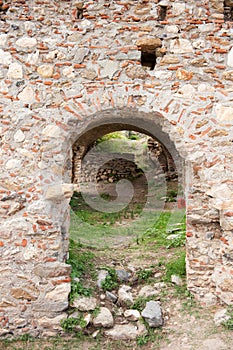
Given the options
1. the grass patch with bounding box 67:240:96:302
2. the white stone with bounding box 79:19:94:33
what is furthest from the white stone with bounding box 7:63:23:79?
the grass patch with bounding box 67:240:96:302

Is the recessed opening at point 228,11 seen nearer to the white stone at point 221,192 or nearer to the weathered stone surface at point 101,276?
the white stone at point 221,192

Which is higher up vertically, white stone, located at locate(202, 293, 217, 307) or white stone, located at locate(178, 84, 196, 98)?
white stone, located at locate(178, 84, 196, 98)

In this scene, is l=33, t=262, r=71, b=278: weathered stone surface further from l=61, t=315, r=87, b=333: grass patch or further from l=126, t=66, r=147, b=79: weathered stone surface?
l=126, t=66, r=147, b=79: weathered stone surface

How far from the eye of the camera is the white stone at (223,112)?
3840mm

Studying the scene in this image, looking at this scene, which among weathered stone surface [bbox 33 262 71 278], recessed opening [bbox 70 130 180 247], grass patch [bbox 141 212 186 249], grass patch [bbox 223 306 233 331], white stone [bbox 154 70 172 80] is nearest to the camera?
grass patch [bbox 223 306 233 331]

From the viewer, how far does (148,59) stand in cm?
412

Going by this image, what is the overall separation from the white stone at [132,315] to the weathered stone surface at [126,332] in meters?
0.10

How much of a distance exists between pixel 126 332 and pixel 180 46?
3.24 m

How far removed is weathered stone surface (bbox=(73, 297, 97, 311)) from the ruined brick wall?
180 millimetres

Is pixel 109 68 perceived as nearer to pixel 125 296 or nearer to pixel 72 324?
pixel 125 296

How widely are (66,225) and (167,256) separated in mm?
2009

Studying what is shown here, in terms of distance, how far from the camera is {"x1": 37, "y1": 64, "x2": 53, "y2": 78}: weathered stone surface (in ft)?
12.8

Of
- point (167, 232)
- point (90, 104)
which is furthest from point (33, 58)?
point (167, 232)

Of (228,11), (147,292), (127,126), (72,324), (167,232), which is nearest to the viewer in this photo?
(72,324)
